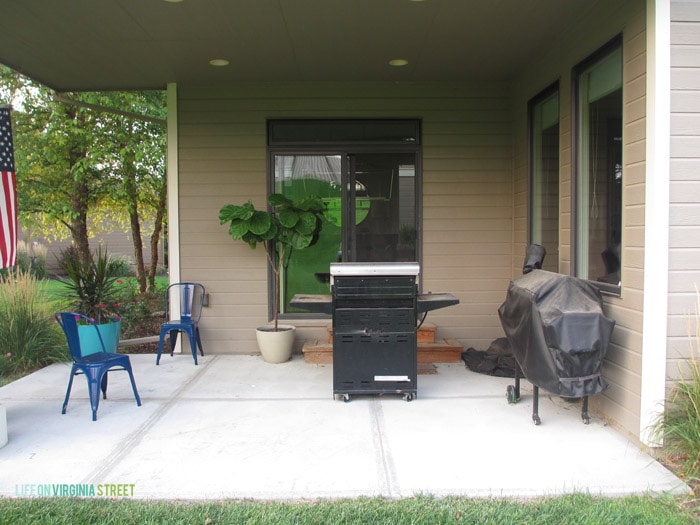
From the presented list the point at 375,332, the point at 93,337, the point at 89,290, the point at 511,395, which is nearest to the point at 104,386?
the point at 93,337

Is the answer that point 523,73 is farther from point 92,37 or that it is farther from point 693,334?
point 92,37

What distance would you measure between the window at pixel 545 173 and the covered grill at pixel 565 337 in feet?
3.69

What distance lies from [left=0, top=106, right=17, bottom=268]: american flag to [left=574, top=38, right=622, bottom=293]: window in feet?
12.7

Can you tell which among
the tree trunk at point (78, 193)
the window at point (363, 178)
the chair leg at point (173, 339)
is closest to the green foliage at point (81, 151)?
the tree trunk at point (78, 193)

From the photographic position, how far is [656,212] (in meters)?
3.02

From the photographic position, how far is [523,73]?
528 centimetres

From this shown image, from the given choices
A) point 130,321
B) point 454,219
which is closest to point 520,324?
point 454,219

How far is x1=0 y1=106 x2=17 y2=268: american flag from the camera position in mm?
3375

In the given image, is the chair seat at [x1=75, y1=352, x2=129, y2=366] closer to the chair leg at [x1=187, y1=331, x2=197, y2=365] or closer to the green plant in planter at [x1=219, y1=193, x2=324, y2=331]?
the chair leg at [x1=187, y1=331, x2=197, y2=365]

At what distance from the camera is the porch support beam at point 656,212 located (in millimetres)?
3016

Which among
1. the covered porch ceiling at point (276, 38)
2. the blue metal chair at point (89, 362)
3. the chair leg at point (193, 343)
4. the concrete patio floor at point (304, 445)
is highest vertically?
the covered porch ceiling at point (276, 38)

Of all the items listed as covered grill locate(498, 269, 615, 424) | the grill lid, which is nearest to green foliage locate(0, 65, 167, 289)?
the grill lid

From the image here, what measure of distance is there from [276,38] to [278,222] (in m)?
1.75

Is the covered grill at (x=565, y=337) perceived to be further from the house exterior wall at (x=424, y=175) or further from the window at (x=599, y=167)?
the house exterior wall at (x=424, y=175)
